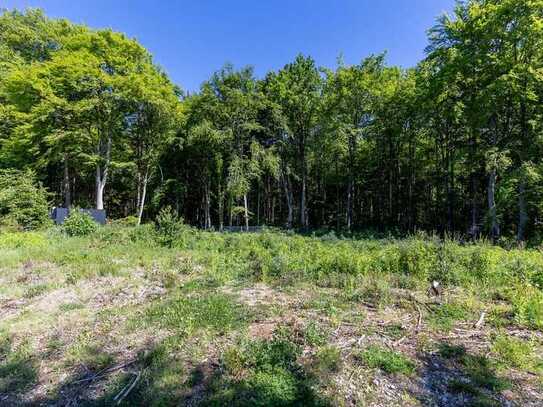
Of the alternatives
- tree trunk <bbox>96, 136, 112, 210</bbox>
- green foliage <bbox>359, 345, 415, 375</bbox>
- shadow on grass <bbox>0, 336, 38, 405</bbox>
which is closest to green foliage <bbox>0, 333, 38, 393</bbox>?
shadow on grass <bbox>0, 336, 38, 405</bbox>

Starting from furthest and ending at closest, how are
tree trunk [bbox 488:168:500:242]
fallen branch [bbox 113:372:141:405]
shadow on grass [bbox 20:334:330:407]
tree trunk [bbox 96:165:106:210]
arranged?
1. tree trunk [bbox 96:165:106:210]
2. tree trunk [bbox 488:168:500:242]
3. fallen branch [bbox 113:372:141:405]
4. shadow on grass [bbox 20:334:330:407]

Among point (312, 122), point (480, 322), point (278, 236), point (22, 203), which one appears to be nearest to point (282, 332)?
point (480, 322)

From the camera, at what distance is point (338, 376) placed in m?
3.19

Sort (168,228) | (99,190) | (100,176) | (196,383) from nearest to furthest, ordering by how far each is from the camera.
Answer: (196,383), (168,228), (99,190), (100,176)

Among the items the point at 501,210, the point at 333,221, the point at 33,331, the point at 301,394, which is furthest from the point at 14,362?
the point at 333,221

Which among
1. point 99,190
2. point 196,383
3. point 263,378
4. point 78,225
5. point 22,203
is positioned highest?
point 99,190

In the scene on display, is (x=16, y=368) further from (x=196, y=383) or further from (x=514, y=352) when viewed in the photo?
(x=514, y=352)

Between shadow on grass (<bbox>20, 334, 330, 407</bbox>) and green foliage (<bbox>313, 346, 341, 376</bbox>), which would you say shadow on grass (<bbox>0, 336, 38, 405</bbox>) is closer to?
shadow on grass (<bbox>20, 334, 330, 407</bbox>)

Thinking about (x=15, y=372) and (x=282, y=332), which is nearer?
(x=15, y=372)

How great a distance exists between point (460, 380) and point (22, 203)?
63.9 feet

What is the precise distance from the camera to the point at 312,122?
915 inches

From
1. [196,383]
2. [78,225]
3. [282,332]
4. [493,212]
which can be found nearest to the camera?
[196,383]

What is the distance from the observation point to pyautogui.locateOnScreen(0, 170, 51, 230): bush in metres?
14.8

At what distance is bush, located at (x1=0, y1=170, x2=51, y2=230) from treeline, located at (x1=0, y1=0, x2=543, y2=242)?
351 cm
